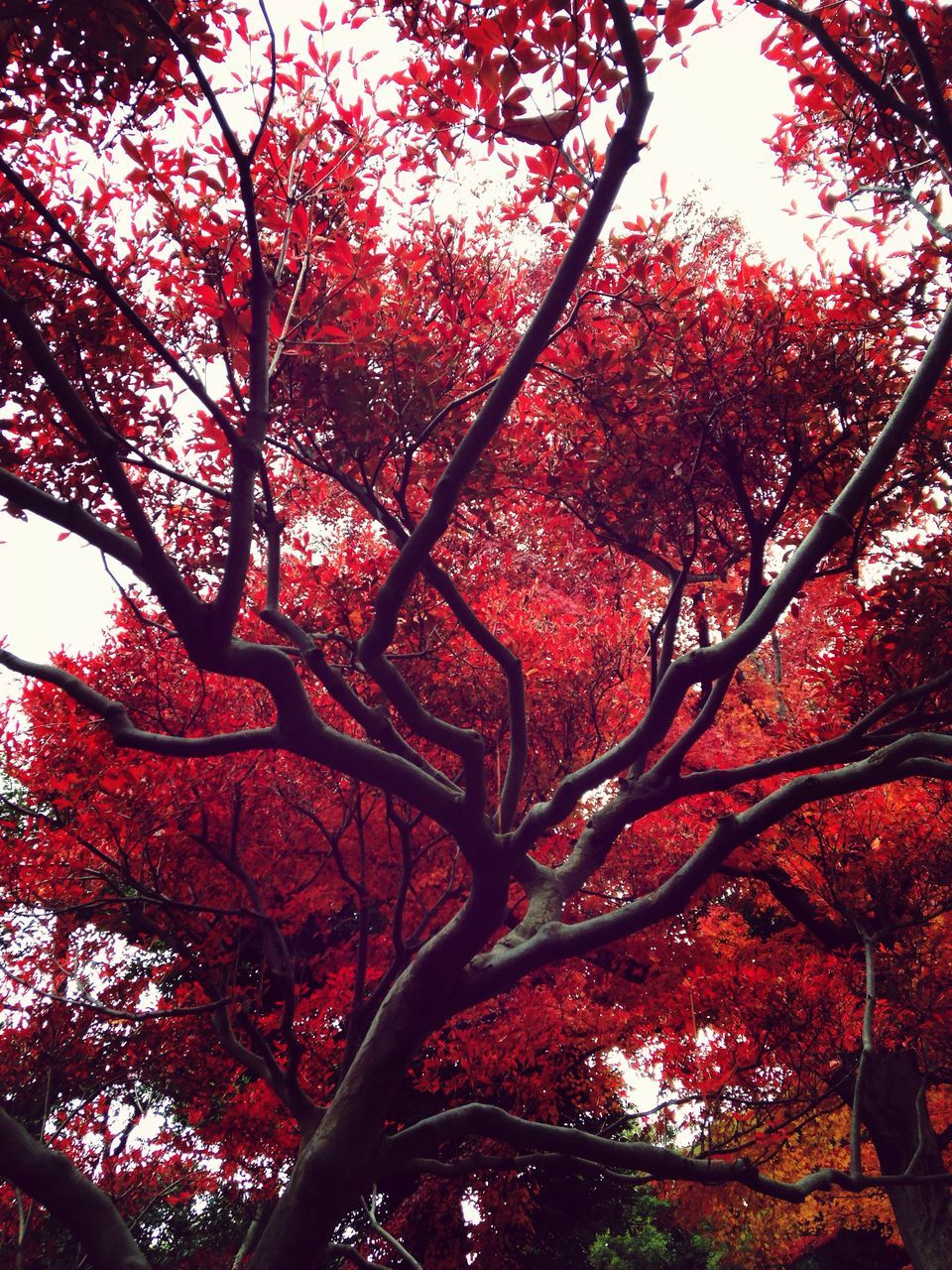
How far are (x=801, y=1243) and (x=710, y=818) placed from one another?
15710 millimetres

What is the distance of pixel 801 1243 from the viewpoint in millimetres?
19469

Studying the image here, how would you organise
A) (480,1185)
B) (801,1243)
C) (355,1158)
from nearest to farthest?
1. (355,1158)
2. (480,1185)
3. (801,1243)

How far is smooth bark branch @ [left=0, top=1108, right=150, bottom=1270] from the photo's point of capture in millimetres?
4305

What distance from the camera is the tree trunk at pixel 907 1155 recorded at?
9180 mm

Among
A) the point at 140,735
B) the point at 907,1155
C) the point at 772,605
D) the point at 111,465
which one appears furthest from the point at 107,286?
the point at 907,1155

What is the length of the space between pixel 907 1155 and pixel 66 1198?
33.0ft

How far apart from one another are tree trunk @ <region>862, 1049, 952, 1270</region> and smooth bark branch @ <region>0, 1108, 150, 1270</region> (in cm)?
746

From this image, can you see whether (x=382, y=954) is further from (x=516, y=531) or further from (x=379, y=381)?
(x=379, y=381)

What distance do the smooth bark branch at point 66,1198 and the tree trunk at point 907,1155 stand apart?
24.5 ft

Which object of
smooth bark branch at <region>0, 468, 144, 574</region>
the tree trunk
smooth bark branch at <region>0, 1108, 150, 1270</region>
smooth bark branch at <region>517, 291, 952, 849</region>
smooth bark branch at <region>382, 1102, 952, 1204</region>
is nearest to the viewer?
smooth bark branch at <region>0, 468, 144, 574</region>

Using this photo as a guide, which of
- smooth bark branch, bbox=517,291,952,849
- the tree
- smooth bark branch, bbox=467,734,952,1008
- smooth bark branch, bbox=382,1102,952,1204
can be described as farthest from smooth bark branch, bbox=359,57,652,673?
smooth bark branch, bbox=382,1102,952,1204

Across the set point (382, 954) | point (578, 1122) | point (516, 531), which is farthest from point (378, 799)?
point (578, 1122)

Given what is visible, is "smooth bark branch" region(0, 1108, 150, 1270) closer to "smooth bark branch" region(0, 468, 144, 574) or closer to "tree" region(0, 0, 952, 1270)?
"tree" region(0, 0, 952, 1270)

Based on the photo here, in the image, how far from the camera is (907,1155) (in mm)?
9891
